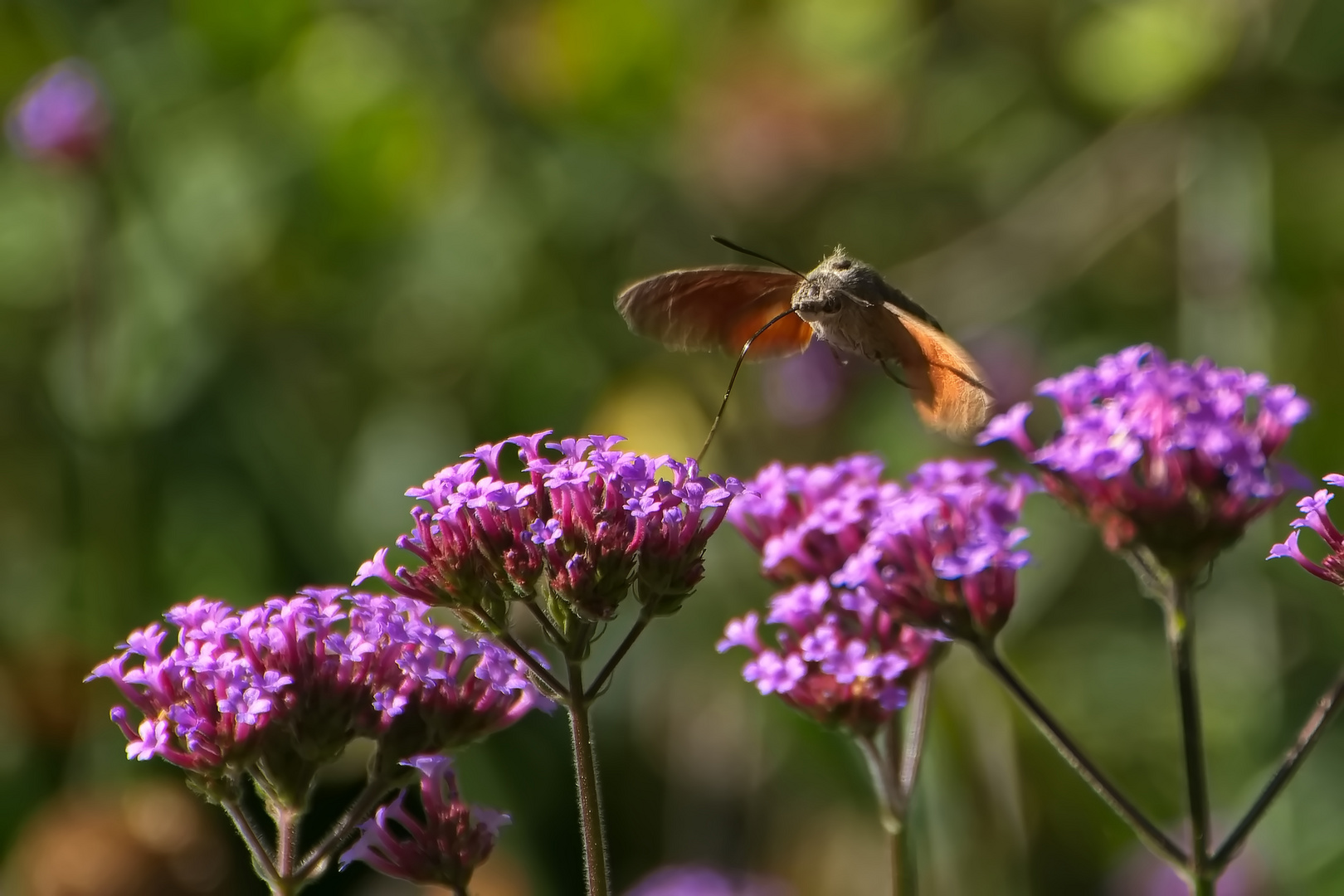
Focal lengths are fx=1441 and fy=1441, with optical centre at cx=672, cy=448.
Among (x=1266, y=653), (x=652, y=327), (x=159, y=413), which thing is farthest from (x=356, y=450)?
(x=1266, y=653)

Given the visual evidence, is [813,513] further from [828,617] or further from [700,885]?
[700,885]

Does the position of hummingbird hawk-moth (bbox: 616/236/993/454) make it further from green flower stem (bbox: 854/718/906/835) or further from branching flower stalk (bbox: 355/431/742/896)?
green flower stem (bbox: 854/718/906/835)

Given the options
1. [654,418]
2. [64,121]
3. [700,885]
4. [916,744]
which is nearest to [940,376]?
[916,744]

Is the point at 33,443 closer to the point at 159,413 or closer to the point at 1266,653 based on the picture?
the point at 159,413

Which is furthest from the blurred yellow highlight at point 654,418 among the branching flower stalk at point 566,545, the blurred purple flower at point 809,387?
the branching flower stalk at point 566,545

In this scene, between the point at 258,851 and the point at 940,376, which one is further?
the point at 940,376

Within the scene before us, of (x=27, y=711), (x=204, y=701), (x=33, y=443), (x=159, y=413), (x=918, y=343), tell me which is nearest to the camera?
(x=204, y=701)
